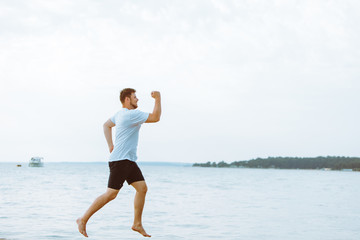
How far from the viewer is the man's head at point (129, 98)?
19.3ft

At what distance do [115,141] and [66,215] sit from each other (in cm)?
1444

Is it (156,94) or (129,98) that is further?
(129,98)

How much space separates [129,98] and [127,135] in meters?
0.46

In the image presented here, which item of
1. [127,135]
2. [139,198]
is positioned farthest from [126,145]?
[139,198]

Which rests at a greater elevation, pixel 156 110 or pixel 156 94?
pixel 156 94

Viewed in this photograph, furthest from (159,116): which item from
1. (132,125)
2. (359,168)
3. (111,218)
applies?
(359,168)

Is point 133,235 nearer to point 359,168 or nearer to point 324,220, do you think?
point 324,220

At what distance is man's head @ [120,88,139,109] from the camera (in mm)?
5871

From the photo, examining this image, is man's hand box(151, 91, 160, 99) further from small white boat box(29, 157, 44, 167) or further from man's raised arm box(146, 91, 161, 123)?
small white boat box(29, 157, 44, 167)

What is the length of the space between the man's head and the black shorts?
0.68 m

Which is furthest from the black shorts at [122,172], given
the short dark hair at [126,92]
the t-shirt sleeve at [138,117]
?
the short dark hair at [126,92]

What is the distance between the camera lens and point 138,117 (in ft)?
18.8

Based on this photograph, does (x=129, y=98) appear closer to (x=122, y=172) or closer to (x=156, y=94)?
(x=156, y=94)

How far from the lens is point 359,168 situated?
576 feet
